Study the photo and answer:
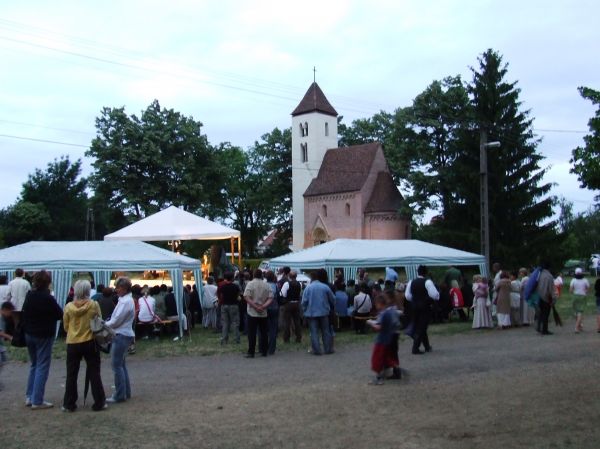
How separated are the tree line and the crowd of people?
50.3 ft

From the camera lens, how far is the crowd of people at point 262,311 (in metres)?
8.00

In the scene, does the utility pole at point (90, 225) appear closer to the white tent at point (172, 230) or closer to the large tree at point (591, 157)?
the white tent at point (172, 230)

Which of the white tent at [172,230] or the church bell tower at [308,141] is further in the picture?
the church bell tower at [308,141]

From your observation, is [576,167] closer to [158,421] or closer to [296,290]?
[296,290]

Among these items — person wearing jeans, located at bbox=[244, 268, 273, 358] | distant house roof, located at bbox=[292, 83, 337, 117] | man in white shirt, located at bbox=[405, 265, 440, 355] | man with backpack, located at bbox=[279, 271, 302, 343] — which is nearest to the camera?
man in white shirt, located at bbox=[405, 265, 440, 355]

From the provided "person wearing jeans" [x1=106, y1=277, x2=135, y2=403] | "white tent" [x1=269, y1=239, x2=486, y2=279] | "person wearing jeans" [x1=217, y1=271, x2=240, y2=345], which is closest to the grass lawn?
"person wearing jeans" [x1=217, y1=271, x2=240, y2=345]

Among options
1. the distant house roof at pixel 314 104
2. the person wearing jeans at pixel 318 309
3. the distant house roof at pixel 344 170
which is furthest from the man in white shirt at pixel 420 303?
the distant house roof at pixel 314 104

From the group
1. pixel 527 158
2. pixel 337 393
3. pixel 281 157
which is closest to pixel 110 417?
pixel 337 393

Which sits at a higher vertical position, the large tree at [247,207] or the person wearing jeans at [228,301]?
the large tree at [247,207]

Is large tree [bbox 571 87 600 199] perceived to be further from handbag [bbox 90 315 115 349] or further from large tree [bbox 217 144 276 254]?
large tree [bbox 217 144 276 254]

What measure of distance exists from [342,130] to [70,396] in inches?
2396

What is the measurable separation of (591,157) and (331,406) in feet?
27.1

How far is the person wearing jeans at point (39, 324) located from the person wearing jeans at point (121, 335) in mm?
667

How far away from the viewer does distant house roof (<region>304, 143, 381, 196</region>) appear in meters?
58.2
